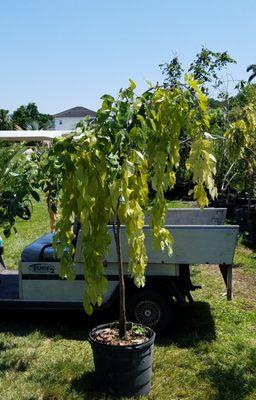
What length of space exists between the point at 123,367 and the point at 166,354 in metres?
0.98

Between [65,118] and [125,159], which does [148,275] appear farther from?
[65,118]

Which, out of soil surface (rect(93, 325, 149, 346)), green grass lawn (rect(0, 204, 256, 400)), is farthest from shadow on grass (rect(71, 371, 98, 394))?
soil surface (rect(93, 325, 149, 346))

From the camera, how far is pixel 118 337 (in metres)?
3.99

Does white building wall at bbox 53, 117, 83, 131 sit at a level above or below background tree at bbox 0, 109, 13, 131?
above

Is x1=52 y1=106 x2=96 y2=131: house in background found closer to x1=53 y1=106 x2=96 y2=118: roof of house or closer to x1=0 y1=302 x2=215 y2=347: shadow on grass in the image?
x1=53 y1=106 x2=96 y2=118: roof of house

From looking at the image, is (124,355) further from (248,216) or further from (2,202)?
(248,216)

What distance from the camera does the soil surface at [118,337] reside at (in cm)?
388

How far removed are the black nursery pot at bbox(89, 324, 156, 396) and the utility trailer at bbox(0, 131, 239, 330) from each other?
1.17 metres

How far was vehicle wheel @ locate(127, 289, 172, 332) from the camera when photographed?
5.01 metres

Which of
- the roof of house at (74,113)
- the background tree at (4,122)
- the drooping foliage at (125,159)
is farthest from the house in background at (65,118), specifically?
the drooping foliage at (125,159)

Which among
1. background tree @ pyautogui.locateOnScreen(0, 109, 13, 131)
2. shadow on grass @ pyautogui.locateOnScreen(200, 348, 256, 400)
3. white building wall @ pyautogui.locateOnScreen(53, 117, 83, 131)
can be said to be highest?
white building wall @ pyautogui.locateOnScreen(53, 117, 83, 131)

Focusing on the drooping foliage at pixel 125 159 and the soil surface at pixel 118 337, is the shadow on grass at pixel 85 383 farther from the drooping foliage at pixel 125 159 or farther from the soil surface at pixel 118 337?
the drooping foliage at pixel 125 159

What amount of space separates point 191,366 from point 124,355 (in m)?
0.95

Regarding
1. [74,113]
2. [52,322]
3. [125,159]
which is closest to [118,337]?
[125,159]
